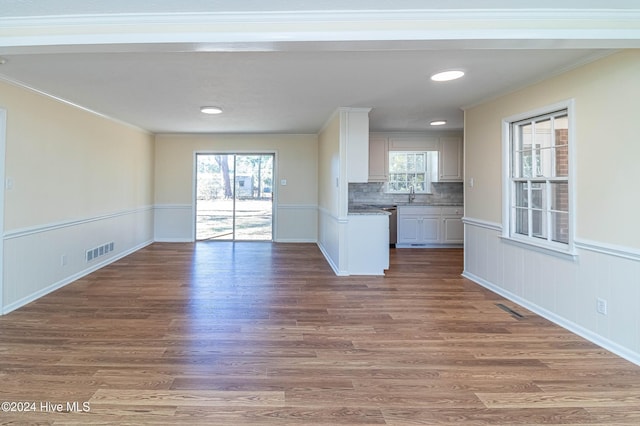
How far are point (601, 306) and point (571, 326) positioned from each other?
14.4 inches

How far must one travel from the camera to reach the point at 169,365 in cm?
246

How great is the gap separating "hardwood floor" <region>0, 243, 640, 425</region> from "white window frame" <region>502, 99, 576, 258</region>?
2.28 ft

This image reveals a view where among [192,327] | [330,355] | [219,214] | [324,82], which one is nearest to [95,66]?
[324,82]

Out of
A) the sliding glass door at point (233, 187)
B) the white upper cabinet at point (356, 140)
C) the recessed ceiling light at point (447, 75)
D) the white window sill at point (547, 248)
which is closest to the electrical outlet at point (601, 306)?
the white window sill at point (547, 248)

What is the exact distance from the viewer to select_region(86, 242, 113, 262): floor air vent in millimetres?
5084

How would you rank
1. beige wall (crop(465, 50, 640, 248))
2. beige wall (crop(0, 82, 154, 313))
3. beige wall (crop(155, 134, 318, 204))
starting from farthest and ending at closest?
beige wall (crop(155, 134, 318, 204)) → beige wall (crop(0, 82, 154, 313)) → beige wall (crop(465, 50, 640, 248))

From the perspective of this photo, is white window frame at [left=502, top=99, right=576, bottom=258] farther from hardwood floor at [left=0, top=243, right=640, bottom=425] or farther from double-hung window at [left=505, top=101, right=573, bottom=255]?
hardwood floor at [left=0, top=243, right=640, bottom=425]

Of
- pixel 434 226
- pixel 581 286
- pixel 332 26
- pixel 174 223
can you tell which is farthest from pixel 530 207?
pixel 174 223

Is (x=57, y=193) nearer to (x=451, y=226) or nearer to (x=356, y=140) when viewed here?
(x=356, y=140)

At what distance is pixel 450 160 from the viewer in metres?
7.39

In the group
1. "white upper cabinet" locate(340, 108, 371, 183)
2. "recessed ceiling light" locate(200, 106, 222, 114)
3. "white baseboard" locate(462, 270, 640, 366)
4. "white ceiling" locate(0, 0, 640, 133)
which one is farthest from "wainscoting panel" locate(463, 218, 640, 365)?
"recessed ceiling light" locate(200, 106, 222, 114)

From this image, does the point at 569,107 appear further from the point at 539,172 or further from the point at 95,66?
the point at 95,66

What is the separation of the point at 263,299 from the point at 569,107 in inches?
136

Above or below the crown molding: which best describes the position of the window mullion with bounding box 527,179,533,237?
below
